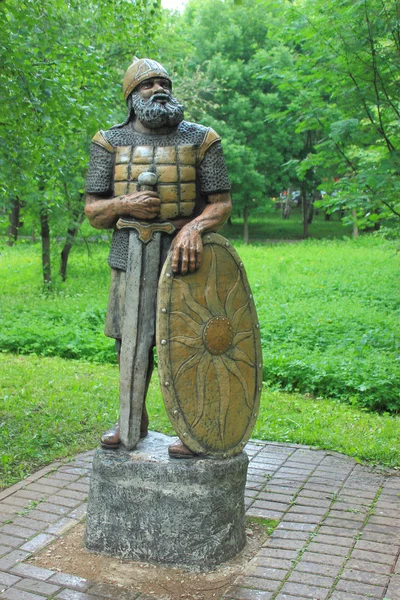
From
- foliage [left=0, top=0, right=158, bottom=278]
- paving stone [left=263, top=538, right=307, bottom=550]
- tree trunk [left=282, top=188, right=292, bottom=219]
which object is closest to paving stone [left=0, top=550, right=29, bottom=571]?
paving stone [left=263, top=538, right=307, bottom=550]

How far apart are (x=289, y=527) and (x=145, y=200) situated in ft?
7.33

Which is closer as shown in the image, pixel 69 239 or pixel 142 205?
pixel 142 205

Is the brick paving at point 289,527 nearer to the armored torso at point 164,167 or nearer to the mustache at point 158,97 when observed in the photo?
the armored torso at point 164,167

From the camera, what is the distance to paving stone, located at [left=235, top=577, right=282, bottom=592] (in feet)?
12.2

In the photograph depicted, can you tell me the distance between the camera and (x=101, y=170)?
420 cm

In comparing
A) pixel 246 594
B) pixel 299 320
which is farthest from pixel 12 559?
pixel 299 320

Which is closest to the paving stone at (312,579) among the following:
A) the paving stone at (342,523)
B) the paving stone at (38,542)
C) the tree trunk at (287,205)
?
the paving stone at (342,523)

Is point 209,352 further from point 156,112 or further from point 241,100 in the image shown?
point 241,100

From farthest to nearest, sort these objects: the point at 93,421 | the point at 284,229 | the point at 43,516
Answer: the point at 284,229 < the point at 93,421 < the point at 43,516

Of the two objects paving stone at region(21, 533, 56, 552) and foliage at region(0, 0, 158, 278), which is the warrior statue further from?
foliage at region(0, 0, 158, 278)

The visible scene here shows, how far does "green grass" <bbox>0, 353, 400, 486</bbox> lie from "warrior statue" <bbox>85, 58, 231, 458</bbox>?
1.81m

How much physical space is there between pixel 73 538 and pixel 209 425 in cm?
116

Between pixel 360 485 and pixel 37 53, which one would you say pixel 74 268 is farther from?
pixel 360 485

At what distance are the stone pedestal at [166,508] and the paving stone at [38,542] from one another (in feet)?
0.92
